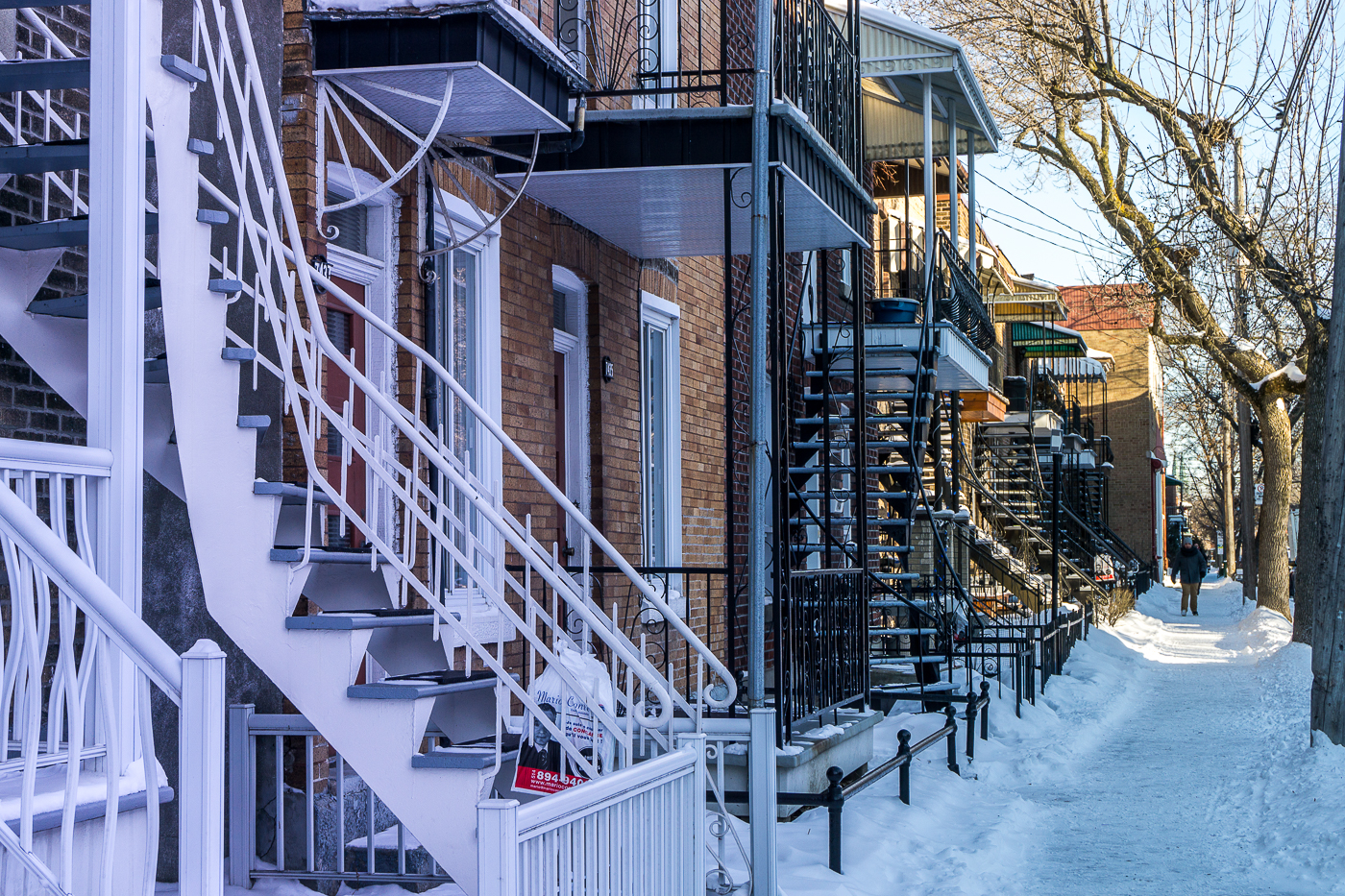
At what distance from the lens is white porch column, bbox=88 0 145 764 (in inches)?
156

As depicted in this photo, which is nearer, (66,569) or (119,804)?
(66,569)

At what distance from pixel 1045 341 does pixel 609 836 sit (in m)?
26.3

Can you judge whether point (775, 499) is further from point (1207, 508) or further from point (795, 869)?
point (1207, 508)

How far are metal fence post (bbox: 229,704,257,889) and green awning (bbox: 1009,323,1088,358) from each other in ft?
79.8

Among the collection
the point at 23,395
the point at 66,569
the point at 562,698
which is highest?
the point at 23,395

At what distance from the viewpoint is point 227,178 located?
625 cm

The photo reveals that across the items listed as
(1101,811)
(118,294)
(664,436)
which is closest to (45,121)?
(118,294)

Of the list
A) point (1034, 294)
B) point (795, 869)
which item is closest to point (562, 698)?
point (795, 869)

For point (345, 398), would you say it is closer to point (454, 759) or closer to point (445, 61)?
point (445, 61)

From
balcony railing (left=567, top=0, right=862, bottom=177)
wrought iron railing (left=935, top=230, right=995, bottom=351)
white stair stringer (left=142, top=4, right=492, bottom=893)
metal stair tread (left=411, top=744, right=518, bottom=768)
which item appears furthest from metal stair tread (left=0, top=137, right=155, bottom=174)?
wrought iron railing (left=935, top=230, right=995, bottom=351)

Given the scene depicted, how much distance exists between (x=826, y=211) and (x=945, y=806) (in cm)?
403

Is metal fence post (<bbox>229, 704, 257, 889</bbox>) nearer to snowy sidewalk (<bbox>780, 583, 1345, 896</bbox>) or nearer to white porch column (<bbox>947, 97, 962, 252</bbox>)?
snowy sidewalk (<bbox>780, 583, 1345, 896</bbox>)

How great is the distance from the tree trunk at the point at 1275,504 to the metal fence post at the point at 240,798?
1999 centimetres

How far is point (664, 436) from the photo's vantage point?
36.6ft
